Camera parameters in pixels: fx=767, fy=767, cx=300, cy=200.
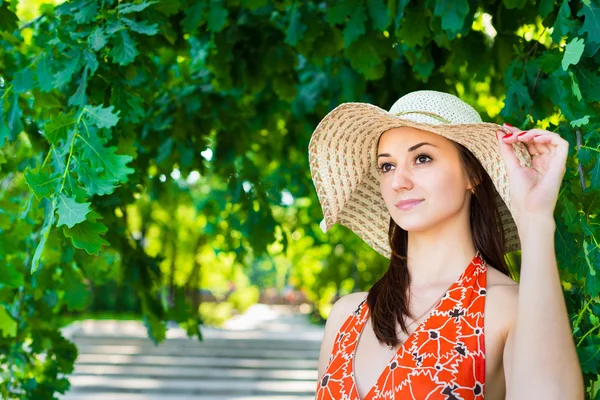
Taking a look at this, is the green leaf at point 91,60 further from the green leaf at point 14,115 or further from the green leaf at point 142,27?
the green leaf at point 14,115

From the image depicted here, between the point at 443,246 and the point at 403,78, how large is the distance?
2013mm

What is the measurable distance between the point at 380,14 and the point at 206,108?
1.53m

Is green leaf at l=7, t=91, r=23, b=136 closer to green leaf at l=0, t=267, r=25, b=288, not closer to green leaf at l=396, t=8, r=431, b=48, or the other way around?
green leaf at l=0, t=267, r=25, b=288

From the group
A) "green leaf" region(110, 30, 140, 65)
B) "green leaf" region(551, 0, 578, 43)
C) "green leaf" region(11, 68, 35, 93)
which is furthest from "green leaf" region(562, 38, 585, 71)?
"green leaf" region(11, 68, 35, 93)

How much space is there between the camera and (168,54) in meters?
4.24

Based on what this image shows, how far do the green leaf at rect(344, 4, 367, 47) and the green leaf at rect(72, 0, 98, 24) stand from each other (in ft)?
3.05

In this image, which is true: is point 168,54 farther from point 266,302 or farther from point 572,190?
point 266,302

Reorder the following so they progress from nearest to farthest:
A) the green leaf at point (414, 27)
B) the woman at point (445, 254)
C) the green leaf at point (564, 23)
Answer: the woman at point (445, 254)
the green leaf at point (564, 23)
the green leaf at point (414, 27)

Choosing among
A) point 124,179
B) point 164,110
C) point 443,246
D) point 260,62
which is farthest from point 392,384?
point 164,110

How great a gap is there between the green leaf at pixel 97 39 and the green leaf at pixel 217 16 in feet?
2.51

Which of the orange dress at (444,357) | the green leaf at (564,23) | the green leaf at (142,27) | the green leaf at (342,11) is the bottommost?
the orange dress at (444,357)

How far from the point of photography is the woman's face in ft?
5.77

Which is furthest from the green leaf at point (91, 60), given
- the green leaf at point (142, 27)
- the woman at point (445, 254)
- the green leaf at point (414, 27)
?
the green leaf at point (414, 27)

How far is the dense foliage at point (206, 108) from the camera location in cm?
181
